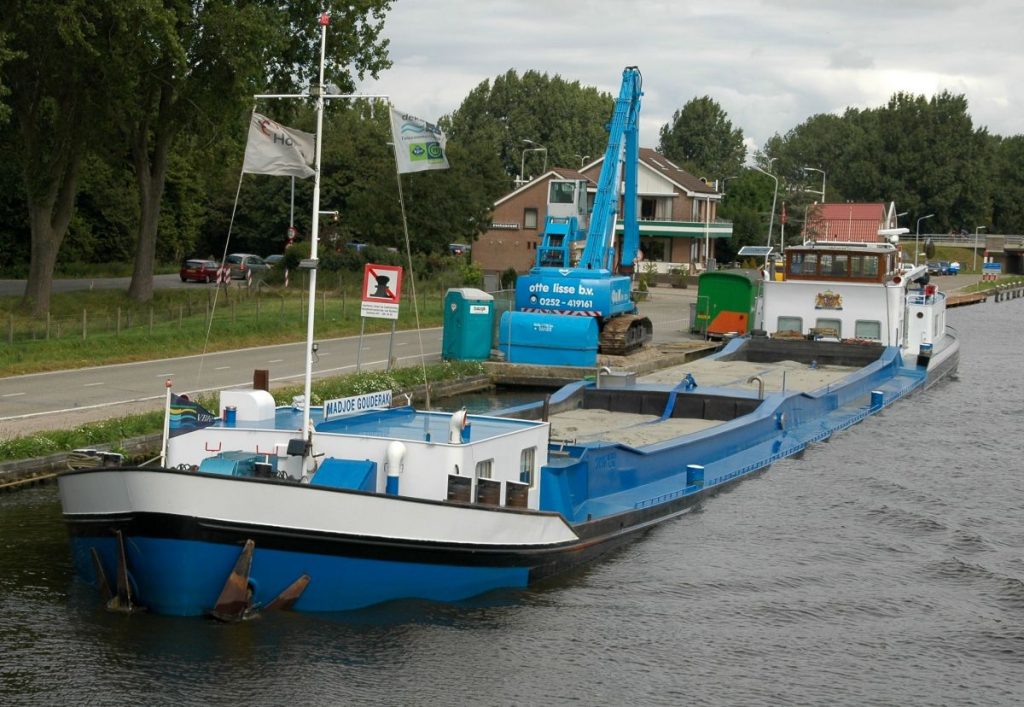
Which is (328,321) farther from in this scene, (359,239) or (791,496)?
(359,239)

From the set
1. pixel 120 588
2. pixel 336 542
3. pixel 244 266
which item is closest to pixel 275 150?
pixel 336 542

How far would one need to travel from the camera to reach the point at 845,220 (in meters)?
72.4

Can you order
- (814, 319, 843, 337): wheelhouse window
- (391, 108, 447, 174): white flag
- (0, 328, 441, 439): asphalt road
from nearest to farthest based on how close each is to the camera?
(391, 108, 447, 174): white flag → (0, 328, 441, 439): asphalt road → (814, 319, 843, 337): wheelhouse window

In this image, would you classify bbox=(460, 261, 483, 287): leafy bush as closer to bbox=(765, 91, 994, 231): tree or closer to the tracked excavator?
the tracked excavator

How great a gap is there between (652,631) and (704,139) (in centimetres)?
14898

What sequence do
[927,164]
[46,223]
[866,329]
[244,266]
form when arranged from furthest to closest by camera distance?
[927,164]
[244,266]
[46,223]
[866,329]

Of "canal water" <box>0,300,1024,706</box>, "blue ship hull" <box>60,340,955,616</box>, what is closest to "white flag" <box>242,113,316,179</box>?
"blue ship hull" <box>60,340,955,616</box>

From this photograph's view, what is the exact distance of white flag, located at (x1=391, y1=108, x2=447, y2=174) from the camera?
16.7m

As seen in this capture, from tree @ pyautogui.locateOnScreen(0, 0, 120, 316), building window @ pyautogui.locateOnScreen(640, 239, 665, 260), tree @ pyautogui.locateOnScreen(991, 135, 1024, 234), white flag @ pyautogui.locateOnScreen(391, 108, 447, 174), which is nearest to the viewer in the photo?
white flag @ pyautogui.locateOnScreen(391, 108, 447, 174)

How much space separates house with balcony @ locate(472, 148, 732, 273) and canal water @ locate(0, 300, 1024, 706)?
222ft

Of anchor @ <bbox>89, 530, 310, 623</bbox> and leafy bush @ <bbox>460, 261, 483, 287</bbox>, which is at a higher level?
leafy bush @ <bbox>460, 261, 483, 287</bbox>

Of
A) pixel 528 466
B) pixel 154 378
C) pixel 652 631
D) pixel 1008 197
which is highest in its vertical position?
pixel 1008 197

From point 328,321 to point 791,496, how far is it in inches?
944

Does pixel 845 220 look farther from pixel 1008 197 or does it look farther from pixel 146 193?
pixel 1008 197
